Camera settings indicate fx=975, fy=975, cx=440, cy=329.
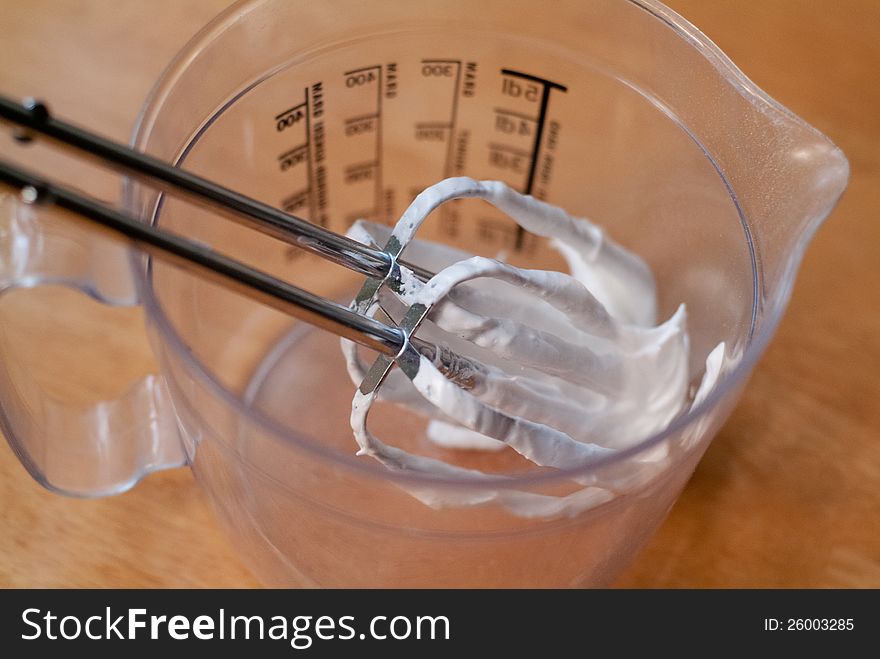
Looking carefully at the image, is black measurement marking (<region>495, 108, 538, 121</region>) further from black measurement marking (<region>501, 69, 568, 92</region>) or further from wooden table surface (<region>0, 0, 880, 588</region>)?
wooden table surface (<region>0, 0, 880, 588</region>)

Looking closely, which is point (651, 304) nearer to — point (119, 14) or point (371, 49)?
point (371, 49)

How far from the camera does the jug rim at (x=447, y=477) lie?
0.29 metres

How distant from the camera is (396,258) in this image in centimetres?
37

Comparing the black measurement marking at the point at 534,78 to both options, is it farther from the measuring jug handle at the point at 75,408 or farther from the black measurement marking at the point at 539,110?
the measuring jug handle at the point at 75,408

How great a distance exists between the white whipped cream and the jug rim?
0.02 metres

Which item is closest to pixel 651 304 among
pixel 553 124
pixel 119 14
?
pixel 553 124

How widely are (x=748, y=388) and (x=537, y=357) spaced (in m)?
0.16

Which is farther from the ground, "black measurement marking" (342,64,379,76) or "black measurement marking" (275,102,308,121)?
"black measurement marking" (342,64,379,76)

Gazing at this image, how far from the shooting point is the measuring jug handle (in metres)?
0.34

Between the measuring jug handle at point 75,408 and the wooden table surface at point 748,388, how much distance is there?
54 millimetres

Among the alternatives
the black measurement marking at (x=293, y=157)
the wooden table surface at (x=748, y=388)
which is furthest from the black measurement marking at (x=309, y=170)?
the wooden table surface at (x=748, y=388)

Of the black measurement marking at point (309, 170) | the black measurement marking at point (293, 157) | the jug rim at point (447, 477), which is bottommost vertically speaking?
the jug rim at point (447, 477)

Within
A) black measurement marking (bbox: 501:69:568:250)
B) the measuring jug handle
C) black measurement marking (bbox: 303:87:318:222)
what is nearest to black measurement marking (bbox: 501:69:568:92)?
black measurement marking (bbox: 501:69:568:250)

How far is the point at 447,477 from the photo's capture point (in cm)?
33
